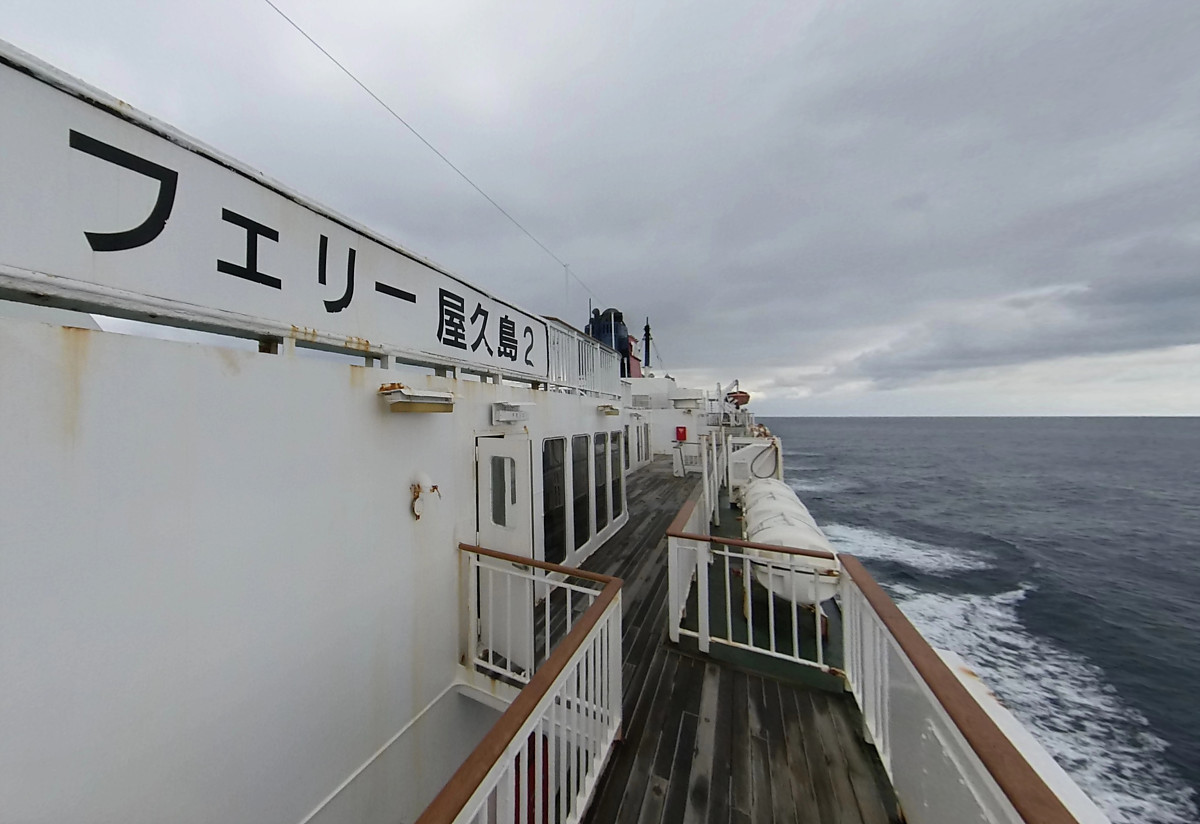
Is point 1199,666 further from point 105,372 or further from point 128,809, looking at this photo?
point 105,372

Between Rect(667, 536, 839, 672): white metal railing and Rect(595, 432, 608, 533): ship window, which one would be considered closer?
Rect(667, 536, 839, 672): white metal railing

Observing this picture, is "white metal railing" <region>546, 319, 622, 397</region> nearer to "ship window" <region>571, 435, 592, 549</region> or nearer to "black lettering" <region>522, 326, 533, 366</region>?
"black lettering" <region>522, 326, 533, 366</region>

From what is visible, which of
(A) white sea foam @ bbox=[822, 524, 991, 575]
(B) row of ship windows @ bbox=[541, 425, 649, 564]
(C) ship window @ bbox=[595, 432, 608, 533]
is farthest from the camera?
(A) white sea foam @ bbox=[822, 524, 991, 575]

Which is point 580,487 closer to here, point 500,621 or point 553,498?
point 553,498

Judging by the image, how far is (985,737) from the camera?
133 centimetres

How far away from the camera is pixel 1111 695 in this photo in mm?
7145

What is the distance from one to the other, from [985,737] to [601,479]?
5828 mm

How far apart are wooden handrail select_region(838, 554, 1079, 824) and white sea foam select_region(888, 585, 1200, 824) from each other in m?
6.03

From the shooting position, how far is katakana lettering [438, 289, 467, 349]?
140 inches

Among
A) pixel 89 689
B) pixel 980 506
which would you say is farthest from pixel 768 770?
pixel 980 506

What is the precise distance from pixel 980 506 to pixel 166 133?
30.6 metres

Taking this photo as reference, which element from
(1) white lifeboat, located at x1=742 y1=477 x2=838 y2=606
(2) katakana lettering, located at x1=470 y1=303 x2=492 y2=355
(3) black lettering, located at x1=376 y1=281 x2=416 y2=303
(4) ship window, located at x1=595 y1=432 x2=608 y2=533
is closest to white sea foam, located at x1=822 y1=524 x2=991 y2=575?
(1) white lifeboat, located at x1=742 y1=477 x2=838 y2=606

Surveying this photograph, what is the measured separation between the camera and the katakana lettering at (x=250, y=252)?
6.80 ft

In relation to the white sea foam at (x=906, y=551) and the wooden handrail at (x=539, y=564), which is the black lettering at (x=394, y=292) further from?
the white sea foam at (x=906, y=551)
